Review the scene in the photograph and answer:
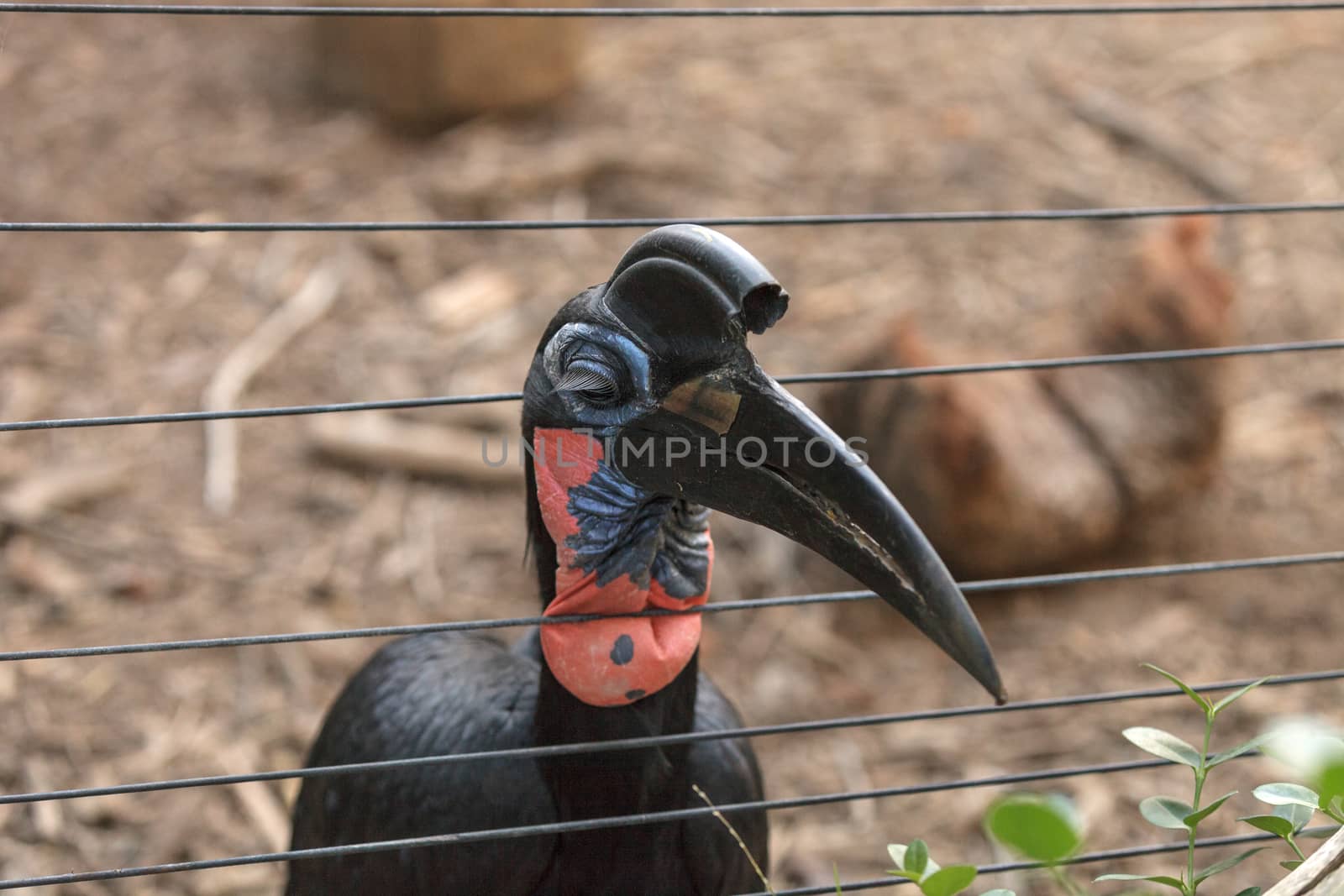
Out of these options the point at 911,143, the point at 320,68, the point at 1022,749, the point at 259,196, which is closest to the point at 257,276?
the point at 259,196

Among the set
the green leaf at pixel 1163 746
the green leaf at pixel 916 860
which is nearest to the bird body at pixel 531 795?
the green leaf at pixel 916 860

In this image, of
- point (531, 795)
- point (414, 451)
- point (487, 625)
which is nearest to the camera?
point (487, 625)

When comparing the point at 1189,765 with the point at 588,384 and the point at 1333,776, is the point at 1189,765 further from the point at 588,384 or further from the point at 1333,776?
the point at 588,384

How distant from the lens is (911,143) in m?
5.29

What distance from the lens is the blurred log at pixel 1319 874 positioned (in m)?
1.29

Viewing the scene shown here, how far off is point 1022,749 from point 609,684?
66.8 inches

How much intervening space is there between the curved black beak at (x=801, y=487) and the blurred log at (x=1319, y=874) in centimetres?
33

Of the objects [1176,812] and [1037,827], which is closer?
[1037,827]

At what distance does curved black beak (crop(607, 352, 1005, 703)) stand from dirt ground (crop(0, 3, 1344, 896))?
153cm

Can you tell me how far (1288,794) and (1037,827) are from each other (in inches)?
19.6

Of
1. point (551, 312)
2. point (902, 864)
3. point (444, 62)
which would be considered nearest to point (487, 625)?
point (902, 864)

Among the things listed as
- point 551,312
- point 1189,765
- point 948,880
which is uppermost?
point 551,312

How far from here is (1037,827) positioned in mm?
1016

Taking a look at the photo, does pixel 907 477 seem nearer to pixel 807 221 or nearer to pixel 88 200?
pixel 807 221
